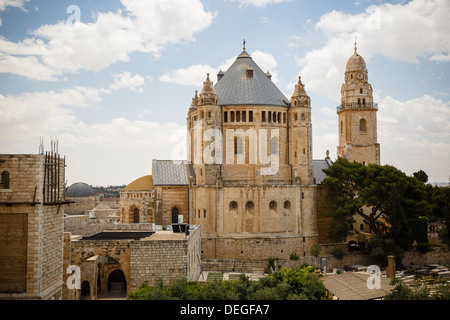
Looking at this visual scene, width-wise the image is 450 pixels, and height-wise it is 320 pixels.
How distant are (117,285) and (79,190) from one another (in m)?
49.8

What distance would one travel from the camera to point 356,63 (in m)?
58.3

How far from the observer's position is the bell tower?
189 ft

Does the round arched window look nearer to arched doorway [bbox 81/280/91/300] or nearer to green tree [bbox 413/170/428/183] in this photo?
arched doorway [bbox 81/280/91/300]

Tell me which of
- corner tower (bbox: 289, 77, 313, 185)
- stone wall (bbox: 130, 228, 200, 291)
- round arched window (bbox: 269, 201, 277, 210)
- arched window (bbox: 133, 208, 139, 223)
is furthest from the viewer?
arched window (bbox: 133, 208, 139, 223)

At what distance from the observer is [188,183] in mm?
49719

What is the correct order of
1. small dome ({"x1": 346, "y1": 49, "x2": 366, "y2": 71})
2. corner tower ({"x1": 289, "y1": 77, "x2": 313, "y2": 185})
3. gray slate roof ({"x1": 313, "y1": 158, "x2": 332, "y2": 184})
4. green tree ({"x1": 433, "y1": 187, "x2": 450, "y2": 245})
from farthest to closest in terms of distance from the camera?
small dome ({"x1": 346, "y1": 49, "x2": 366, "y2": 71}) → gray slate roof ({"x1": 313, "y1": 158, "x2": 332, "y2": 184}) → corner tower ({"x1": 289, "y1": 77, "x2": 313, "y2": 185}) → green tree ({"x1": 433, "y1": 187, "x2": 450, "y2": 245})

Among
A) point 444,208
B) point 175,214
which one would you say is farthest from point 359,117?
point 175,214

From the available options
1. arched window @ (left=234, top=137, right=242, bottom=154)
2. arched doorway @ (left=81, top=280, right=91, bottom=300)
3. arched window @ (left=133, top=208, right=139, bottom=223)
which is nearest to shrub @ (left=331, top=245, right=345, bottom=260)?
arched window @ (left=234, top=137, right=242, bottom=154)

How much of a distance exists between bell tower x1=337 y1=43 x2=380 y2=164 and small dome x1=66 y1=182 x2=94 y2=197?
46.2m

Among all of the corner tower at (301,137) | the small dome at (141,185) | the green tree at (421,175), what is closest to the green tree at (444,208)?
the corner tower at (301,137)

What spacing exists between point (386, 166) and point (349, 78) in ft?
49.6

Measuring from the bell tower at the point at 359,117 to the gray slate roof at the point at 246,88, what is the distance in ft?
36.9

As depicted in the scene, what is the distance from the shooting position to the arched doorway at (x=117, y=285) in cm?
3058
